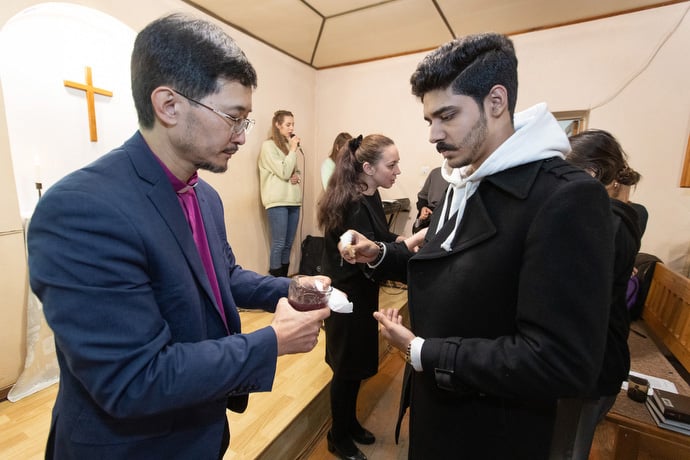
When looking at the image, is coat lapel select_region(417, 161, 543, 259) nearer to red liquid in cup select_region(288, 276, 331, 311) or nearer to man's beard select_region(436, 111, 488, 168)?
man's beard select_region(436, 111, 488, 168)

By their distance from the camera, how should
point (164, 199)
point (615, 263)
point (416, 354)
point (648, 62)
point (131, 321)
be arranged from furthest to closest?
point (648, 62), point (615, 263), point (416, 354), point (164, 199), point (131, 321)

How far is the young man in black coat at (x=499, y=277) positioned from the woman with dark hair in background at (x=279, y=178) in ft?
8.74

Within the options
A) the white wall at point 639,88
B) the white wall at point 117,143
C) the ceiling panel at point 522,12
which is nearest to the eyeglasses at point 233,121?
the white wall at point 117,143

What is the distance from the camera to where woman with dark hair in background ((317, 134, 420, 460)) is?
1628 millimetres

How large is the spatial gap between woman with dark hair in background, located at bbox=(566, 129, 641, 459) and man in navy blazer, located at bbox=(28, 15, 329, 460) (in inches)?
41.4

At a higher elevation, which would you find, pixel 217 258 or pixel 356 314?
pixel 217 258

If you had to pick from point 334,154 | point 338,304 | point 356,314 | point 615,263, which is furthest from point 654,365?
point 334,154

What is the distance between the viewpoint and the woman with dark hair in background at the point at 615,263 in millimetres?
1117

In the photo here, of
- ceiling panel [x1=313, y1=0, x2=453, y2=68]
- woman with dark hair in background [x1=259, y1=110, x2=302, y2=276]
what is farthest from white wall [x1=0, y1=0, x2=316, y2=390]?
ceiling panel [x1=313, y1=0, x2=453, y2=68]

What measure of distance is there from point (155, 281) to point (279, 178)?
113 inches

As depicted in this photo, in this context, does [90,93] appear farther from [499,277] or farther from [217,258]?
[499,277]

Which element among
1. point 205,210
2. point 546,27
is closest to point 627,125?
point 546,27

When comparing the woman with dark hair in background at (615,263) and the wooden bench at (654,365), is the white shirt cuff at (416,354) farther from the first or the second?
the wooden bench at (654,365)

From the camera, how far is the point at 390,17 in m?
3.01
